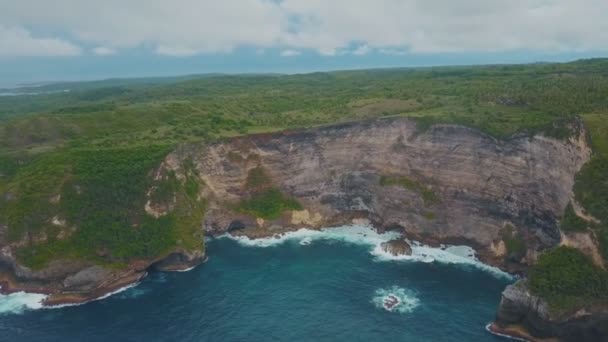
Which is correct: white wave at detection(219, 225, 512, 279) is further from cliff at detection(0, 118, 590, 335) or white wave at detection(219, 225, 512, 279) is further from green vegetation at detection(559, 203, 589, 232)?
green vegetation at detection(559, 203, 589, 232)

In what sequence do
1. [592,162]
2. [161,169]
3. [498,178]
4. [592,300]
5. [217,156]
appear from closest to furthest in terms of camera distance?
1. [592,300]
2. [592,162]
3. [498,178]
4. [161,169]
5. [217,156]

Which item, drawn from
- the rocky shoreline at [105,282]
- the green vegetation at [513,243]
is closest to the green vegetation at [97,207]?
the rocky shoreline at [105,282]

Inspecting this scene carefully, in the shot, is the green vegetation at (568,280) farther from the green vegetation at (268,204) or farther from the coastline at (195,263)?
the green vegetation at (268,204)

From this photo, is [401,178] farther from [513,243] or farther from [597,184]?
[597,184]

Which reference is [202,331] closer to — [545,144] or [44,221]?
[44,221]

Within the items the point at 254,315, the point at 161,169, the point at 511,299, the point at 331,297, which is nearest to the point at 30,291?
the point at 161,169

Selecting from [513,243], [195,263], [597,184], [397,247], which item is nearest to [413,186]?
[397,247]

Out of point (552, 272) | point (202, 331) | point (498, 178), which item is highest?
point (498, 178)

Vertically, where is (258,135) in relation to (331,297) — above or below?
above
